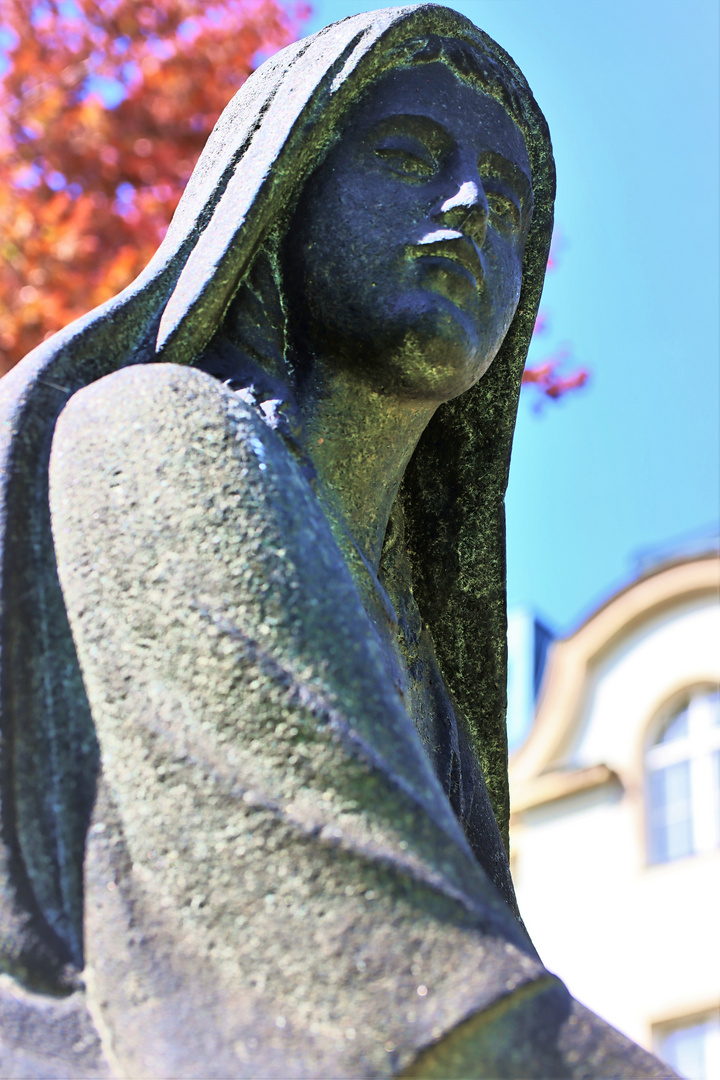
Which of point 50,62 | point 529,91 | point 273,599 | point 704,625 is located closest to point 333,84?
point 529,91

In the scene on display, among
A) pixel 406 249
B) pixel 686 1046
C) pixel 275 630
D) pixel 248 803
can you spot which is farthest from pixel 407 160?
pixel 686 1046

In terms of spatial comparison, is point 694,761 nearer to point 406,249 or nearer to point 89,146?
point 89,146

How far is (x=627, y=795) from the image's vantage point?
14492mm

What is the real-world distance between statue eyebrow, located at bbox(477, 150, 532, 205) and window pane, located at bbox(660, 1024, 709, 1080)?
34.5 feet

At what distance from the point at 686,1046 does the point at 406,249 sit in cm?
1124

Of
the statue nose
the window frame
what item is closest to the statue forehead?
the statue nose

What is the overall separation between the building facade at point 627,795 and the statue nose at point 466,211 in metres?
11.2

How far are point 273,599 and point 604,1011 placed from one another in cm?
1161

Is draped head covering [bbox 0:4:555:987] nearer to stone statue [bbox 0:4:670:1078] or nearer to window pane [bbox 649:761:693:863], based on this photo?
stone statue [bbox 0:4:670:1078]

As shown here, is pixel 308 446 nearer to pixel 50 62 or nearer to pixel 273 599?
pixel 273 599

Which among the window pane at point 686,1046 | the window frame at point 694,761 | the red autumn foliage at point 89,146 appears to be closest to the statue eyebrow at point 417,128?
the red autumn foliage at point 89,146

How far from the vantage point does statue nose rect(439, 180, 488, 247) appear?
2.57 meters

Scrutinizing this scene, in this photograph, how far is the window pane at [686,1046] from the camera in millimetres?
12305

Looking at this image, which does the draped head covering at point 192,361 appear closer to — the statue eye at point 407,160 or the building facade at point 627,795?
the statue eye at point 407,160
